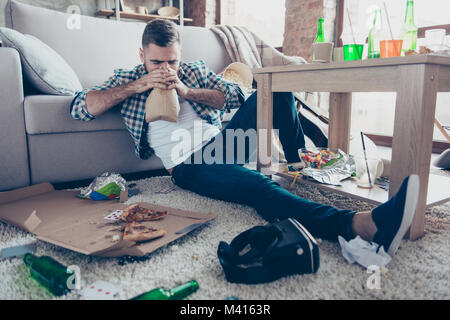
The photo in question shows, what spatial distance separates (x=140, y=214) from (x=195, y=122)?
50 centimetres

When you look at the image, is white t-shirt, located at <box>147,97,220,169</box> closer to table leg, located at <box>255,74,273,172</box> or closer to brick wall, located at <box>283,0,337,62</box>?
table leg, located at <box>255,74,273,172</box>

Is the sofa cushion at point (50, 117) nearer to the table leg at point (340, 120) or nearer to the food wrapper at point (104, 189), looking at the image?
the food wrapper at point (104, 189)

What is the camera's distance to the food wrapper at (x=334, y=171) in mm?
1230

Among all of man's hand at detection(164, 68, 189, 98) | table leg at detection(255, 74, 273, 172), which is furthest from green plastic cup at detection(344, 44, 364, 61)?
man's hand at detection(164, 68, 189, 98)

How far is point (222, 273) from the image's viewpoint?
2.70ft

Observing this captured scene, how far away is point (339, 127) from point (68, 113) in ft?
3.75

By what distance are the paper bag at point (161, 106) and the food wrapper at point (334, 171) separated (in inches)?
20.6

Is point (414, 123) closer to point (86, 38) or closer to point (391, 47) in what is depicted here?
point (391, 47)

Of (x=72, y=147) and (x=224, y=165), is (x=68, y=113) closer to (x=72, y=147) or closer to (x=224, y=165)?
(x=72, y=147)

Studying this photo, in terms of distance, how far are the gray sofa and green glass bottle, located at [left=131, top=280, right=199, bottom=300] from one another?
0.97m

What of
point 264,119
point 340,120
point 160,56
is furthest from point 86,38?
point 340,120

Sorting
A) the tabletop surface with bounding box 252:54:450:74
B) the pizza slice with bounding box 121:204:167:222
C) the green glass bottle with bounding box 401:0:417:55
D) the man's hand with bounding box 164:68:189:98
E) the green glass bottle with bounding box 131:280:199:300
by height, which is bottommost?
the green glass bottle with bounding box 131:280:199:300

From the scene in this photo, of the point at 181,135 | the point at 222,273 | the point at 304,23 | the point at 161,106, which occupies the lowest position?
the point at 222,273

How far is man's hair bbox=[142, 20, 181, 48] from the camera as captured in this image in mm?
1257
